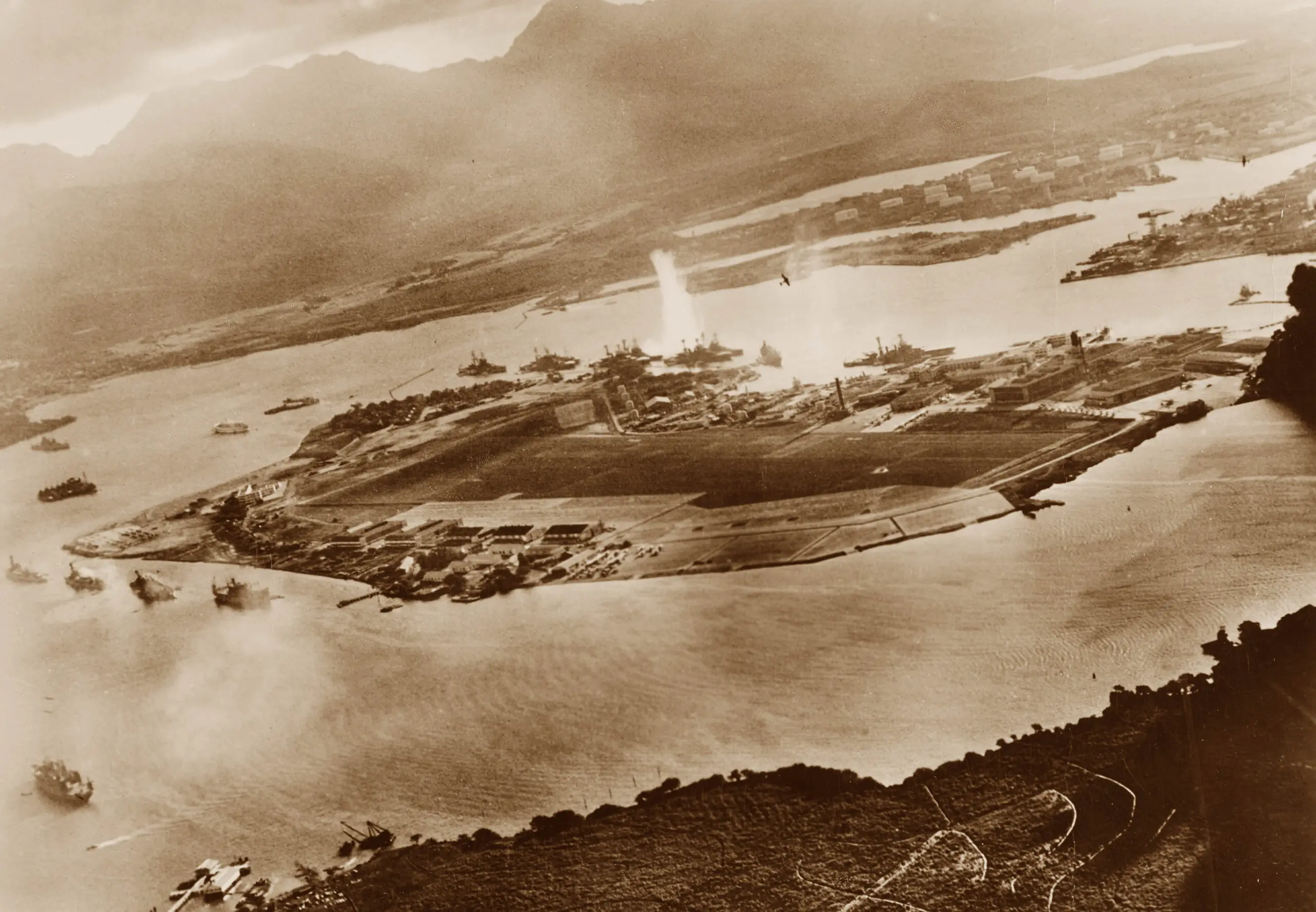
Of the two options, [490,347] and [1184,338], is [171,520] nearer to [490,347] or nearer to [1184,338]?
[490,347]

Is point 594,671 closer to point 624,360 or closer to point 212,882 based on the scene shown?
point 212,882

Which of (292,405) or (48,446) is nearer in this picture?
(48,446)

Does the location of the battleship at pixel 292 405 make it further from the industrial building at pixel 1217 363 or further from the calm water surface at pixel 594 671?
the industrial building at pixel 1217 363

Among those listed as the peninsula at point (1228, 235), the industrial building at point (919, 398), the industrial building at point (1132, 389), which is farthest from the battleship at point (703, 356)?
the industrial building at point (1132, 389)

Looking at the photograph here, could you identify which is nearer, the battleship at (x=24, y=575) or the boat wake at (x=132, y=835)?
the boat wake at (x=132, y=835)

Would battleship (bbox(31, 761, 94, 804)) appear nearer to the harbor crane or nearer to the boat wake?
the boat wake

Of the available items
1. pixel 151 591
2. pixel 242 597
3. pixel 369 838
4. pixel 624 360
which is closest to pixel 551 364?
pixel 624 360

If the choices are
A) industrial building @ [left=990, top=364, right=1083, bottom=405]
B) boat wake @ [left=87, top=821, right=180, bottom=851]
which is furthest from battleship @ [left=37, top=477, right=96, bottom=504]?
industrial building @ [left=990, top=364, right=1083, bottom=405]
